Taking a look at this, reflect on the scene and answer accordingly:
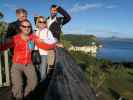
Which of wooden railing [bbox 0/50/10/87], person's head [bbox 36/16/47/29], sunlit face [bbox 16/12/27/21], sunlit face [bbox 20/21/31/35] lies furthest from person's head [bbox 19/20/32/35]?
wooden railing [bbox 0/50/10/87]

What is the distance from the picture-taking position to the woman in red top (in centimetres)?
718

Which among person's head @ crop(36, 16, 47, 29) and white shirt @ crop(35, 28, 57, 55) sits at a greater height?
person's head @ crop(36, 16, 47, 29)

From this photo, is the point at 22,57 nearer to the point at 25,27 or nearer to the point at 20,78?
the point at 20,78

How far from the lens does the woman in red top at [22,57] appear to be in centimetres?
718

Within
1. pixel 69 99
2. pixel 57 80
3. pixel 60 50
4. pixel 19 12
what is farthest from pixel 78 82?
pixel 60 50

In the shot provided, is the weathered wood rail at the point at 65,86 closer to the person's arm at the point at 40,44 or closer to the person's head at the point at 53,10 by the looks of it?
the person's arm at the point at 40,44

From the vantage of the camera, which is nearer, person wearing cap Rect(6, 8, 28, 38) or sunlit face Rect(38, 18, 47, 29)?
person wearing cap Rect(6, 8, 28, 38)

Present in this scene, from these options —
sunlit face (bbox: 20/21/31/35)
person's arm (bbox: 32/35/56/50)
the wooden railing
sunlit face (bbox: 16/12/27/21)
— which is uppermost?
sunlit face (bbox: 16/12/27/21)

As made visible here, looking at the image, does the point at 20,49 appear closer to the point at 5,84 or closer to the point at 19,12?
the point at 19,12

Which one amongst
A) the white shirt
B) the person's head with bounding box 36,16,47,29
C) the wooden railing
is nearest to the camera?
the white shirt

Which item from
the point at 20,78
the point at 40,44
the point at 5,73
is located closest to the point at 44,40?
the point at 40,44

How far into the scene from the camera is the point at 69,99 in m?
5.17

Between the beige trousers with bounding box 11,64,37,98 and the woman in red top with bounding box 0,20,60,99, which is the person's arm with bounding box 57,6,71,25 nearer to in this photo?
the woman in red top with bounding box 0,20,60,99

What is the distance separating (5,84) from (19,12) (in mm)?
2560
